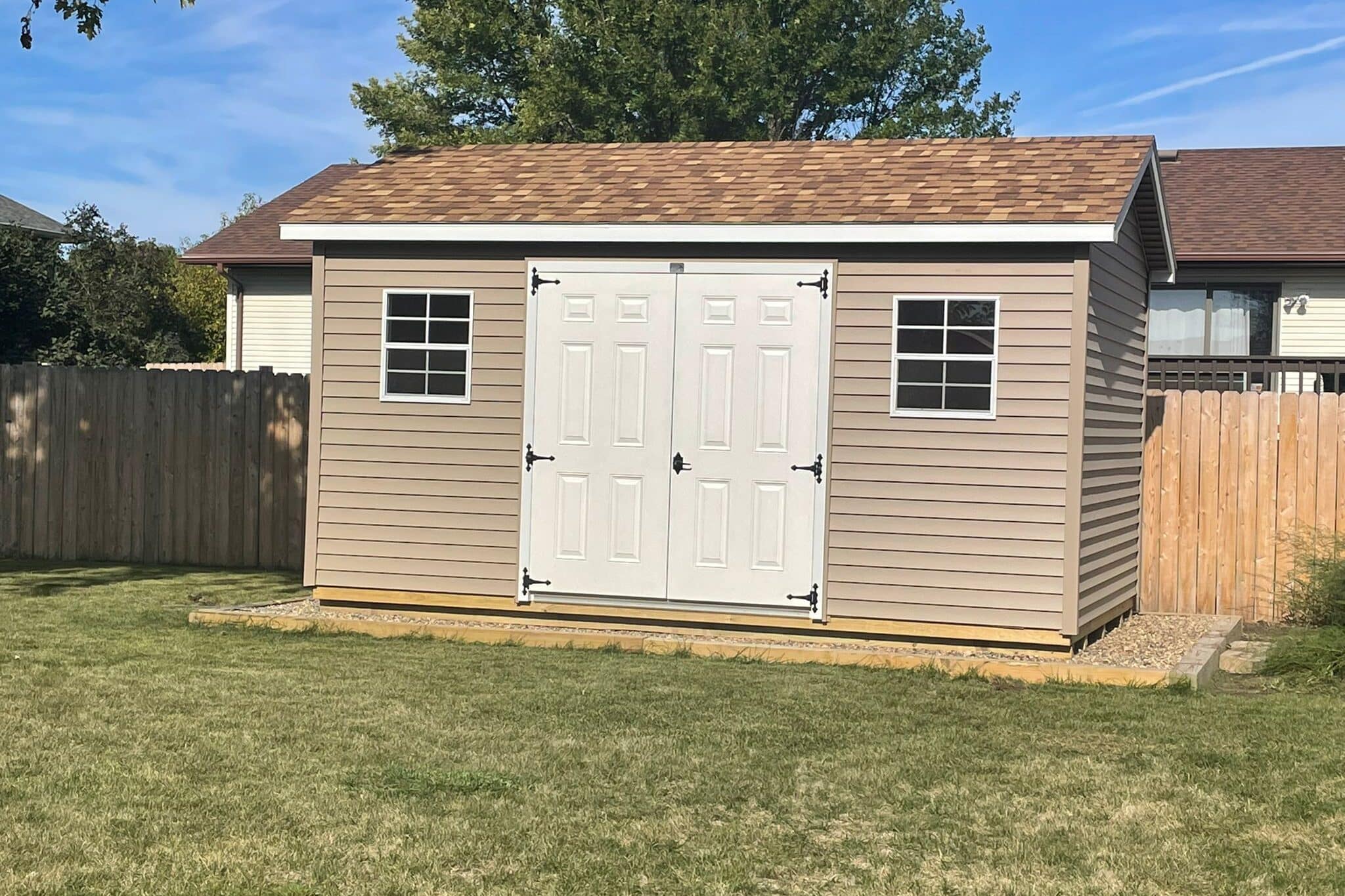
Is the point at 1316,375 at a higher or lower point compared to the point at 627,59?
lower

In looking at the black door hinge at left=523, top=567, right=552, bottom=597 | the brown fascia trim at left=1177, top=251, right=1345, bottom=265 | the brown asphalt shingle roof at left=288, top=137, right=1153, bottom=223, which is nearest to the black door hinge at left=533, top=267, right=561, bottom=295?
the brown asphalt shingle roof at left=288, top=137, right=1153, bottom=223

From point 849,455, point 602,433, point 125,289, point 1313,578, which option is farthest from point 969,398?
point 125,289

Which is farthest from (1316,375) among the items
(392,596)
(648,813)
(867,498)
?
(648,813)

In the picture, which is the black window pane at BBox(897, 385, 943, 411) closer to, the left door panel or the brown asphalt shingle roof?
the brown asphalt shingle roof

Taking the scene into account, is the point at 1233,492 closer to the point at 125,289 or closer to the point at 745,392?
the point at 745,392

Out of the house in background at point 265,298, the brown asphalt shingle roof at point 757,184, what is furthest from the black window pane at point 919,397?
the house in background at point 265,298

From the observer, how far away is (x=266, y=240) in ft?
90.2

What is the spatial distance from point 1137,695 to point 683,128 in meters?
24.9

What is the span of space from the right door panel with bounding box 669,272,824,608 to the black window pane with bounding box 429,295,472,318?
1655mm

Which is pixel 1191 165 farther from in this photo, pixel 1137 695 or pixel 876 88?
pixel 1137 695

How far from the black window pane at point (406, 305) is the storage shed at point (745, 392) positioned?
28 mm

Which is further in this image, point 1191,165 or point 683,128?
point 683,128

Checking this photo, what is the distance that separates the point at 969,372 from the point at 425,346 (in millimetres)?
4062

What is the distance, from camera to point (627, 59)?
3219 cm
